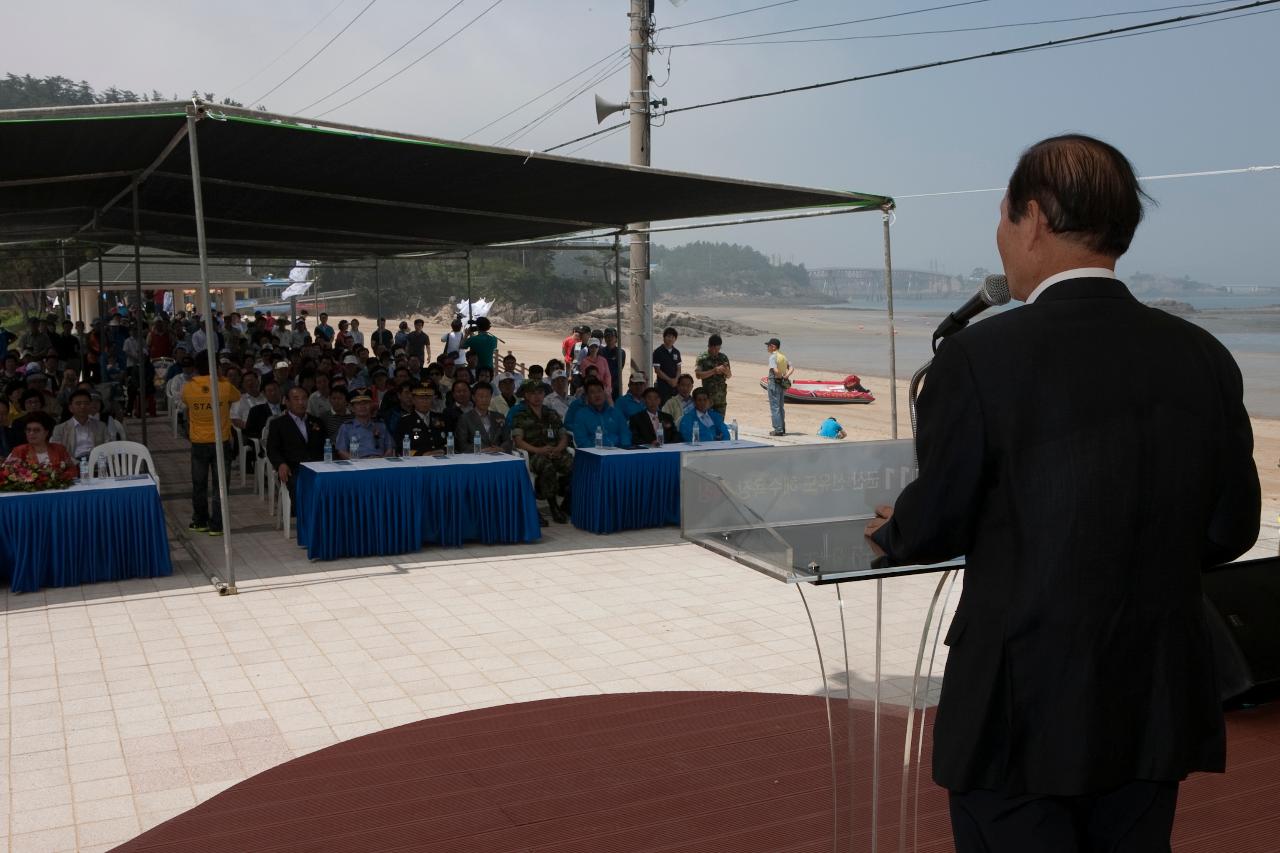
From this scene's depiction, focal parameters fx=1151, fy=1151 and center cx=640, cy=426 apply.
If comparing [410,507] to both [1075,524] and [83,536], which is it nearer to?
[83,536]

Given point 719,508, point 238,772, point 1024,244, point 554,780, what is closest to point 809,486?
point 719,508

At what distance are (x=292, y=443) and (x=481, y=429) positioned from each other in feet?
4.89

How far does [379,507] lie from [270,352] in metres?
7.86

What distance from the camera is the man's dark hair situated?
1.46 metres

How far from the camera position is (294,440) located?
9047 mm

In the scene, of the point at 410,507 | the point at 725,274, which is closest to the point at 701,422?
the point at 410,507

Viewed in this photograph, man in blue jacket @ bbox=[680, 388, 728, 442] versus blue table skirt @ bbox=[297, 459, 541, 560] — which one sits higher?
man in blue jacket @ bbox=[680, 388, 728, 442]

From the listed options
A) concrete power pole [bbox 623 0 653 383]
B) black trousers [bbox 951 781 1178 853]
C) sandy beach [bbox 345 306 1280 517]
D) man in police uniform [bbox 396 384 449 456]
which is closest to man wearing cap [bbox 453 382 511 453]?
man in police uniform [bbox 396 384 449 456]

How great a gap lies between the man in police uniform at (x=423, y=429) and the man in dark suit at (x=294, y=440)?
0.66 meters

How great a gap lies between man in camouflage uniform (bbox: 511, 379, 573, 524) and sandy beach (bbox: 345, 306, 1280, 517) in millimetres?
5008

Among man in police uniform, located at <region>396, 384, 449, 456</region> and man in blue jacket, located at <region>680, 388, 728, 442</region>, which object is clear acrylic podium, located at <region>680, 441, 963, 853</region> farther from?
man in blue jacket, located at <region>680, 388, 728, 442</region>

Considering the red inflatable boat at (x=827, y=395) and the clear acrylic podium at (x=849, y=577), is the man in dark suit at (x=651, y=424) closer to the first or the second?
the clear acrylic podium at (x=849, y=577)

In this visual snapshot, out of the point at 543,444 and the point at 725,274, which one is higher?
the point at 725,274

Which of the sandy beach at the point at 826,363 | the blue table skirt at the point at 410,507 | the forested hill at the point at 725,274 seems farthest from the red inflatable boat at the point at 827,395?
the forested hill at the point at 725,274
